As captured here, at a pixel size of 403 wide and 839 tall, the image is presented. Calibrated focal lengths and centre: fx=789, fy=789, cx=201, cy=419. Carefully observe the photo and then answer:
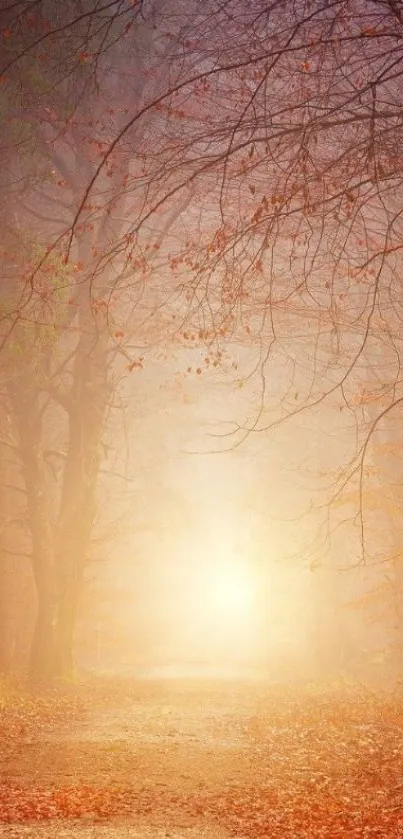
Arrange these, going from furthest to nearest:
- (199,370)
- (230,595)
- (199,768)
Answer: (230,595) → (199,768) → (199,370)

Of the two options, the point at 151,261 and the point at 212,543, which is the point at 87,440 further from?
the point at 212,543

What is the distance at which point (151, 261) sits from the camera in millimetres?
18453

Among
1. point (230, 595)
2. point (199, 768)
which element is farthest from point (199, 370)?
point (230, 595)

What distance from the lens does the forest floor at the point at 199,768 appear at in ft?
20.5

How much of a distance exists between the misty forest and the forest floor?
5 cm

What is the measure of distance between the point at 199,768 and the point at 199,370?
448cm

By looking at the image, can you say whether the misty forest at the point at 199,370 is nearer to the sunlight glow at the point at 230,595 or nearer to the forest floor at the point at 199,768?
the forest floor at the point at 199,768

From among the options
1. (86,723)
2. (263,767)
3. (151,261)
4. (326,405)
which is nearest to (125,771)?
(263,767)

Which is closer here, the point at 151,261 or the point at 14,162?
the point at 14,162

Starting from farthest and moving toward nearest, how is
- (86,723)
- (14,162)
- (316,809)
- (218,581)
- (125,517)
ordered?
(218,581), (125,517), (14,162), (86,723), (316,809)

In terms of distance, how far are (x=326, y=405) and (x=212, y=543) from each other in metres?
22.5

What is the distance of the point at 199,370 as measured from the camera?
24.5ft

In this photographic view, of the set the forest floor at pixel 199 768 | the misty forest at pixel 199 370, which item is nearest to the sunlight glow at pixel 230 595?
the misty forest at pixel 199 370

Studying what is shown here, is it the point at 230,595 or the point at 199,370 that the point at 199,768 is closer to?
the point at 199,370
